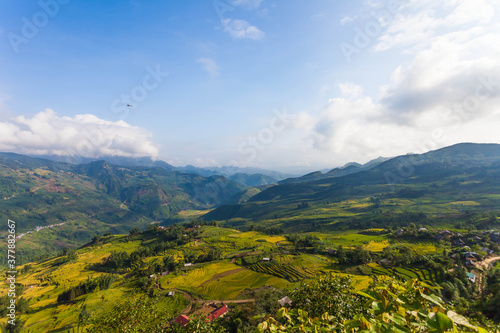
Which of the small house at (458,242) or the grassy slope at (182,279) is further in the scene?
the small house at (458,242)

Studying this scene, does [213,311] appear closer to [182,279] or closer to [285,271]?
[182,279]

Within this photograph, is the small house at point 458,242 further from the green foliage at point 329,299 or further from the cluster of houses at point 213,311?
the green foliage at point 329,299

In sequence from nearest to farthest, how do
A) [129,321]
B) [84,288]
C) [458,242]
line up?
[129,321] < [84,288] < [458,242]

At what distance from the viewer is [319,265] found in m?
76.4

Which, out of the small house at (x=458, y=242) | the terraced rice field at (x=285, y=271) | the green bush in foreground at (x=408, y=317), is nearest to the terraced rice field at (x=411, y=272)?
the terraced rice field at (x=285, y=271)

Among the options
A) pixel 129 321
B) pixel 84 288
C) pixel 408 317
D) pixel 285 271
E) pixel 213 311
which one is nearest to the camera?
pixel 408 317

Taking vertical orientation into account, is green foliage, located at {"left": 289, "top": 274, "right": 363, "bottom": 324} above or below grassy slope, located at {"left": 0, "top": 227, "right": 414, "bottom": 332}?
above

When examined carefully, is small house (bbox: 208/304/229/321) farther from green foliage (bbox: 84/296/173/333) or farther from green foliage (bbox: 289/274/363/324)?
green foliage (bbox: 289/274/363/324)

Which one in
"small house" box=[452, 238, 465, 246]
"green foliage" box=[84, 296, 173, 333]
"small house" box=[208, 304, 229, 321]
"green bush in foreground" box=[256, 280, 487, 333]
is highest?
"green bush in foreground" box=[256, 280, 487, 333]

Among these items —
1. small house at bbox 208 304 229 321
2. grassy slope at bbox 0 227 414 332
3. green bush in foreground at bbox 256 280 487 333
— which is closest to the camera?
green bush in foreground at bbox 256 280 487 333

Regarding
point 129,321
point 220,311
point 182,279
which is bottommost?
point 182,279

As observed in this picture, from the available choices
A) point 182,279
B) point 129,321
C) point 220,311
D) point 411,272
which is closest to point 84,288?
point 182,279

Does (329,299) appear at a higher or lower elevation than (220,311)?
higher

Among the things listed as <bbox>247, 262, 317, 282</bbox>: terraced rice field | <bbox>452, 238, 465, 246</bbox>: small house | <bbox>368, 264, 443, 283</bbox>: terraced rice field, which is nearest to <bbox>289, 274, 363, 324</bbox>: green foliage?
<bbox>368, 264, 443, 283</bbox>: terraced rice field
